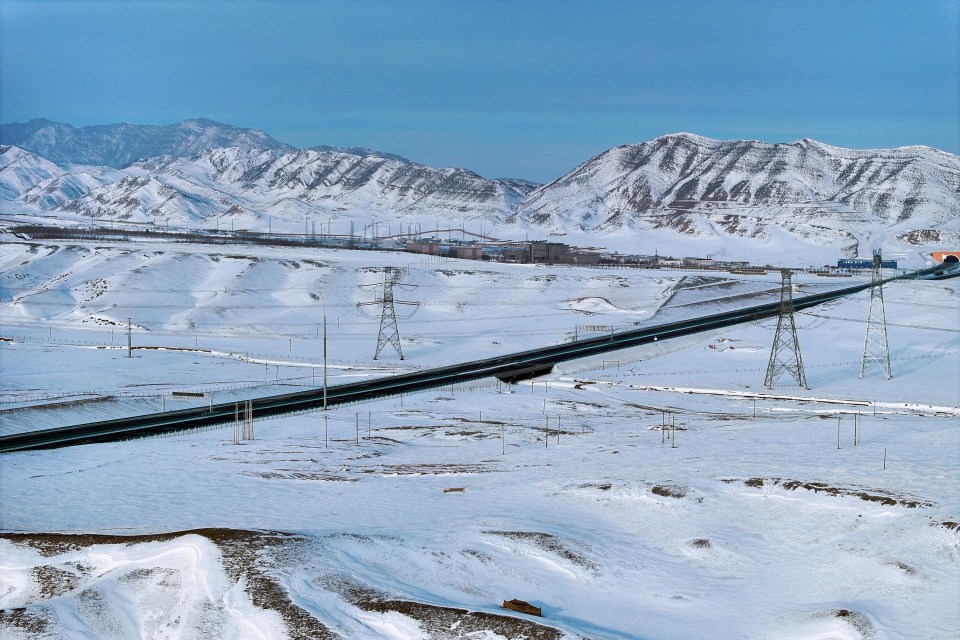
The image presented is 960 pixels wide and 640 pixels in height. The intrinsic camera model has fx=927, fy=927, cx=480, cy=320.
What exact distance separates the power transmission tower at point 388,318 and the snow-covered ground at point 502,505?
3.51 metres

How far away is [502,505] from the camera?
31.1 meters

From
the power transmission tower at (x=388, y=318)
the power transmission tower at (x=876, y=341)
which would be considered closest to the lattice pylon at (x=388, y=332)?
the power transmission tower at (x=388, y=318)

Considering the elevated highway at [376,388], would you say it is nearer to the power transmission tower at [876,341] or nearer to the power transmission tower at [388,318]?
the power transmission tower at [388,318]

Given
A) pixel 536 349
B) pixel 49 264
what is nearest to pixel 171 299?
pixel 49 264

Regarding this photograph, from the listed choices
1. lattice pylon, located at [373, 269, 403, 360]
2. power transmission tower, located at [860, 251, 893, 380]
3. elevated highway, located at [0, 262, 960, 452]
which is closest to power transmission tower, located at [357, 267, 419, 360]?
lattice pylon, located at [373, 269, 403, 360]

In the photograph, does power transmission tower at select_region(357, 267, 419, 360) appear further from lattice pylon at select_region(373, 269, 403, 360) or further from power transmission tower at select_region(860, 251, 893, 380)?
power transmission tower at select_region(860, 251, 893, 380)

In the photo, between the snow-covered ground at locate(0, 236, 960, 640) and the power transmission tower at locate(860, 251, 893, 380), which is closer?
the snow-covered ground at locate(0, 236, 960, 640)

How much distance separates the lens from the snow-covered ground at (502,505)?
2198 centimetres

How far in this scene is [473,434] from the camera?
44750 mm

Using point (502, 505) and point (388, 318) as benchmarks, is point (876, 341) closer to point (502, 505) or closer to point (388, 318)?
point (388, 318)

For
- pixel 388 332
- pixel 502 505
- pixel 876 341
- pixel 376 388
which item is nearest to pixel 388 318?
pixel 388 332

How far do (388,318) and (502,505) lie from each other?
66.0m

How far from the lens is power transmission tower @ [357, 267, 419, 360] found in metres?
74.6

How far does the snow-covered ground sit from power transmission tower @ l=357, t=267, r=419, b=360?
11.5ft
